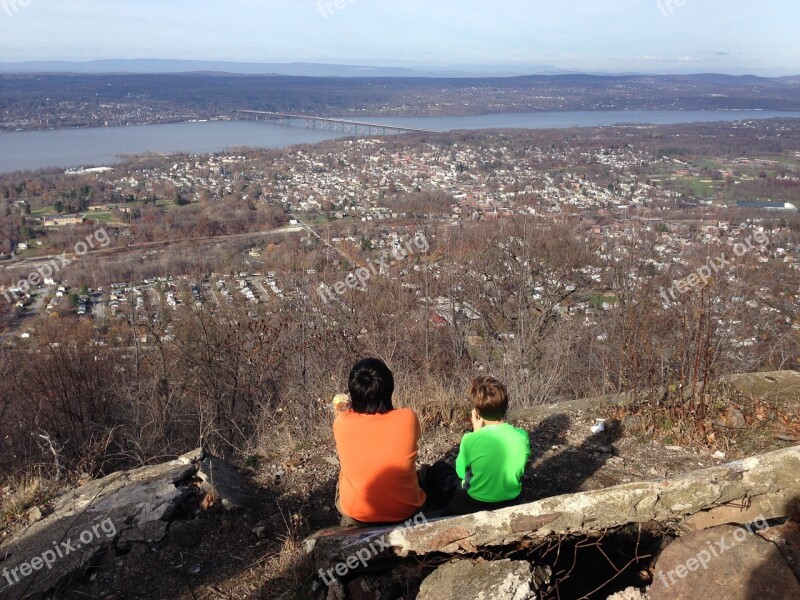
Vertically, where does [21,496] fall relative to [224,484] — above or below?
below

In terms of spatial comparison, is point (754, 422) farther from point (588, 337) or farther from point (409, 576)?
point (588, 337)

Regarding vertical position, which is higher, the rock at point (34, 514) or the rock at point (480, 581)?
the rock at point (480, 581)

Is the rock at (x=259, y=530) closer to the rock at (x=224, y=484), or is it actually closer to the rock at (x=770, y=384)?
the rock at (x=224, y=484)

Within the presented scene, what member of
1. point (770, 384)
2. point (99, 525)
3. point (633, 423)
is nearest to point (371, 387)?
point (99, 525)
